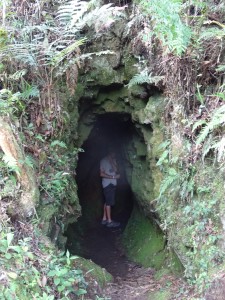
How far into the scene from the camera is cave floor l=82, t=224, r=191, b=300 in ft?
17.9

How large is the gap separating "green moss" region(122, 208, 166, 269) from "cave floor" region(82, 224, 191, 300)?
16cm

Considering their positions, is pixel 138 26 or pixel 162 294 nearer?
pixel 162 294

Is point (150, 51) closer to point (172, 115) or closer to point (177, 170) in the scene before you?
point (172, 115)

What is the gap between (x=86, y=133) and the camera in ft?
26.0

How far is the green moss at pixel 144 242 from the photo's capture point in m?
6.69

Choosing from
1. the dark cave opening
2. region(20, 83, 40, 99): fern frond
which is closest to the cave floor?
the dark cave opening

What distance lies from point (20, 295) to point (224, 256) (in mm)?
2331

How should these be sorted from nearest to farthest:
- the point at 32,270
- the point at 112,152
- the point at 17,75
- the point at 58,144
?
the point at 32,270, the point at 17,75, the point at 58,144, the point at 112,152

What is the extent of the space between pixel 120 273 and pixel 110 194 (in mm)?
2986

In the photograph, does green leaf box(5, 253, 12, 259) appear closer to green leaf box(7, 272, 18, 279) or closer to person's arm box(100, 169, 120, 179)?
green leaf box(7, 272, 18, 279)

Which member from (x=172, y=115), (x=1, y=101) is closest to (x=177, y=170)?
(x=172, y=115)

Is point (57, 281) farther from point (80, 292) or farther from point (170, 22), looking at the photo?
point (170, 22)

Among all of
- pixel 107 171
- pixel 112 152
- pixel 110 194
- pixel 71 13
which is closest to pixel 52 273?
pixel 71 13

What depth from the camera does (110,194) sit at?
31.3 feet
